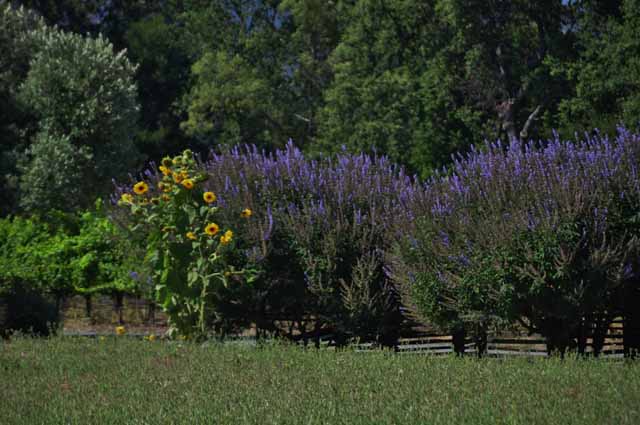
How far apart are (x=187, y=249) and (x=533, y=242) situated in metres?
3.92

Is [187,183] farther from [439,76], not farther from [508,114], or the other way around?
[439,76]

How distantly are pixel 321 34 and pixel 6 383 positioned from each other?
30293 mm

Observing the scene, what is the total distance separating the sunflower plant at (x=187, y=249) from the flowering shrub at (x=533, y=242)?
2108mm

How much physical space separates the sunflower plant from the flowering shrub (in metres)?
2.11

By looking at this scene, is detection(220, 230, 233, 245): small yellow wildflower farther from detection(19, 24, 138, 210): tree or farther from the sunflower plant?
detection(19, 24, 138, 210): tree

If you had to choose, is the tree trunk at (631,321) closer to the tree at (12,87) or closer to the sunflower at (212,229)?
the sunflower at (212,229)

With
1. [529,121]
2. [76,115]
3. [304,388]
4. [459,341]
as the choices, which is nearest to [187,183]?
[459,341]

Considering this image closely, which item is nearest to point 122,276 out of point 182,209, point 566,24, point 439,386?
point 182,209

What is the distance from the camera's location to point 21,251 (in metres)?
18.1

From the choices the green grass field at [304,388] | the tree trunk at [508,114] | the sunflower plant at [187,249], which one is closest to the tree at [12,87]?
the tree trunk at [508,114]

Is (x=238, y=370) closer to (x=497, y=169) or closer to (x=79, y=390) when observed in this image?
(x=79, y=390)

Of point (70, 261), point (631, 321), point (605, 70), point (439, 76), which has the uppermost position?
point (439, 76)

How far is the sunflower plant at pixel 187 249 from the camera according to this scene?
31.9ft

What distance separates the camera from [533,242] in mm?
8086
